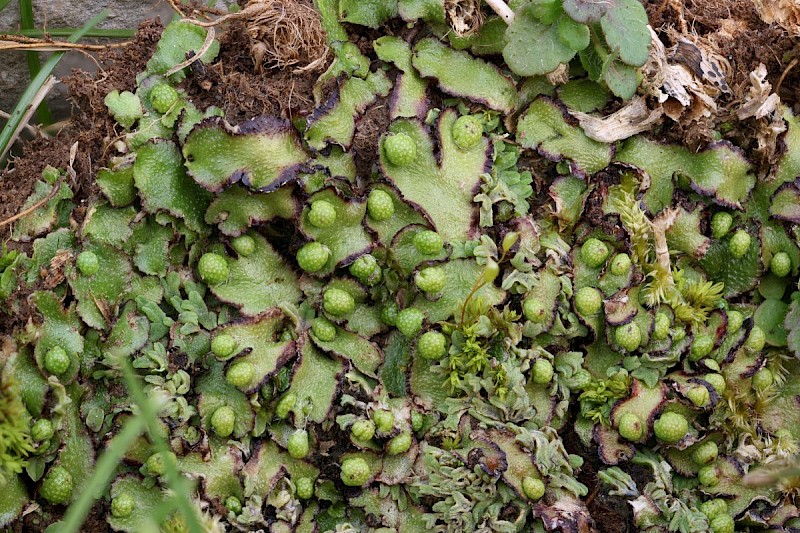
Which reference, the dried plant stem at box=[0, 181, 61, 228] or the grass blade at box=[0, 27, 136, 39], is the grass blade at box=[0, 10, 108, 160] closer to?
the grass blade at box=[0, 27, 136, 39]

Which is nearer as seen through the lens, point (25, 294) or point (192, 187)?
point (25, 294)

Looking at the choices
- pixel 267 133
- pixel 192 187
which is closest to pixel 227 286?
pixel 192 187

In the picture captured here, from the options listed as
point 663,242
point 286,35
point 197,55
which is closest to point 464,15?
point 286,35

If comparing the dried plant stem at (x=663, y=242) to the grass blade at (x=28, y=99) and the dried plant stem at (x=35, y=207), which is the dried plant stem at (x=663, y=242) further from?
the grass blade at (x=28, y=99)

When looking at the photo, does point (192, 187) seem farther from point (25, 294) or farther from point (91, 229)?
point (25, 294)

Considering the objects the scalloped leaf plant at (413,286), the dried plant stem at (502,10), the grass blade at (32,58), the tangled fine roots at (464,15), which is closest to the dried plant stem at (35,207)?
the scalloped leaf plant at (413,286)

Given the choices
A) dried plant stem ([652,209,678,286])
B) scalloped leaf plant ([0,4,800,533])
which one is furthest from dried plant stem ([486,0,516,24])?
dried plant stem ([652,209,678,286])

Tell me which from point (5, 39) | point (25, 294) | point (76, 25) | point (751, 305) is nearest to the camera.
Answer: point (25, 294)
